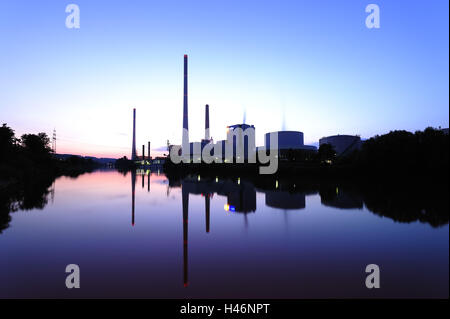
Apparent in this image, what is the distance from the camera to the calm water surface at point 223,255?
694 centimetres

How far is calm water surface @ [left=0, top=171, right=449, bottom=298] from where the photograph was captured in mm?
6938

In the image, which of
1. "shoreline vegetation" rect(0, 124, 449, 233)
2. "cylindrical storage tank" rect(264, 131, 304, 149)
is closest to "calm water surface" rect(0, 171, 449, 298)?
"shoreline vegetation" rect(0, 124, 449, 233)

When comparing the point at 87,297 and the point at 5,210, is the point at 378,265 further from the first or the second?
the point at 5,210

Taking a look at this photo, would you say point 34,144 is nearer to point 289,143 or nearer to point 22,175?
point 22,175

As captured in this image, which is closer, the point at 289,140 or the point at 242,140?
the point at 289,140

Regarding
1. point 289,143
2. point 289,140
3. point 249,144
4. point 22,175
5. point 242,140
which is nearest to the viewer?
point 22,175

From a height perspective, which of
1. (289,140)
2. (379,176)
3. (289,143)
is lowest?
(379,176)

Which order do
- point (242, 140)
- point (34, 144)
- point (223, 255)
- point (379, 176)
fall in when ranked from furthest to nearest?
point (242, 140) < point (34, 144) < point (379, 176) < point (223, 255)

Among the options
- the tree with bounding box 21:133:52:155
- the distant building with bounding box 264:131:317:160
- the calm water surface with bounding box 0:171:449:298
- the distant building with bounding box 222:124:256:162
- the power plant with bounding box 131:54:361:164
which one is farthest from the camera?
the distant building with bounding box 222:124:256:162

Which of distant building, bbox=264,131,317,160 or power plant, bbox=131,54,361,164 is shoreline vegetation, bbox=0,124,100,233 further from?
distant building, bbox=264,131,317,160

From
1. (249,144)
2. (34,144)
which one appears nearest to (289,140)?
(249,144)

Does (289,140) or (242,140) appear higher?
(242,140)

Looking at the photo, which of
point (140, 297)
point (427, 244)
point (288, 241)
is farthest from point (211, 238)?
point (427, 244)

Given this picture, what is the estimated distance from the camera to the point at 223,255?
31.4 feet
